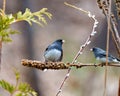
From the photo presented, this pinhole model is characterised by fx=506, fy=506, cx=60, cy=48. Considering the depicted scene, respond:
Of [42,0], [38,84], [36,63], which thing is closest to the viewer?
[36,63]

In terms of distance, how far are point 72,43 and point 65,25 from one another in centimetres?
22

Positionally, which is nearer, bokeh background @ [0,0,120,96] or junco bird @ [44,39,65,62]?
junco bird @ [44,39,65,62]

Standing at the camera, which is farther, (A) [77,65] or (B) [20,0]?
(B) [20,0]

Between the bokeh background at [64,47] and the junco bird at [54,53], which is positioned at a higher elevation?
the bokeh background at [64,47]

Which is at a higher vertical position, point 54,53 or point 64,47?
point 64,47

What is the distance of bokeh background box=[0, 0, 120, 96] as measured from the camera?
182 inches

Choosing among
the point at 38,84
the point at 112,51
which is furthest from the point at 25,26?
the point at 112,51

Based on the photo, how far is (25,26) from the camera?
4734 millimetres

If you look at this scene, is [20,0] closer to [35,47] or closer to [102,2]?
Result: [35,47]

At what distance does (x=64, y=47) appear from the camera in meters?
5.04

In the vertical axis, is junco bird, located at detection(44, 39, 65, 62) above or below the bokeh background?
below

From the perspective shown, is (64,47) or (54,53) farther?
(64,47)

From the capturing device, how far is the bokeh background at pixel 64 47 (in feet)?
15.2

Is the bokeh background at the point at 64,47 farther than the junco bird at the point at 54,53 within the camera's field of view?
Yes
